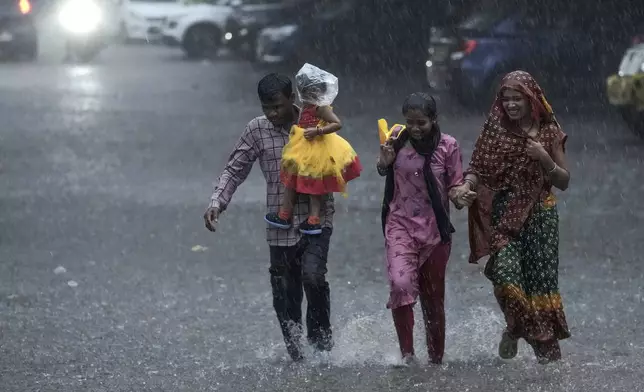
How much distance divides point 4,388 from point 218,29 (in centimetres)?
2844

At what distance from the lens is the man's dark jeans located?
6.44 meters

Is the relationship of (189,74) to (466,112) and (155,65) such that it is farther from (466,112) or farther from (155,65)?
(466,112)

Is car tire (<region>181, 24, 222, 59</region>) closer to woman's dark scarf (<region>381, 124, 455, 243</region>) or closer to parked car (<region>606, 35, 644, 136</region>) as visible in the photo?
parked car (<region>606, 35, 644, 136</region>)

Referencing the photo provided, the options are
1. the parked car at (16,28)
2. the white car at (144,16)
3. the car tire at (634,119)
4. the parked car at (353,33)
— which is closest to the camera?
the car tire at (634,119)

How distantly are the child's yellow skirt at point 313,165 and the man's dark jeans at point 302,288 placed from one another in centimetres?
27

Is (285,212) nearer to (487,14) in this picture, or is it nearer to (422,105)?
(422,105)

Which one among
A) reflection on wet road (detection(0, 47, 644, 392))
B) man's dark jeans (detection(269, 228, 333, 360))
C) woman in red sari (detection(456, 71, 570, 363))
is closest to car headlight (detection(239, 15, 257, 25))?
reflection on wet road (detection(0, 47, 644, 392))

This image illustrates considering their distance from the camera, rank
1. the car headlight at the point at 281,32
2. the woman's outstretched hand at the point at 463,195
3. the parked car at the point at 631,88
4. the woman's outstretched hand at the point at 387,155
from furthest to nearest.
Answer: the car headlight at the point at 281,32 < the parked car at the point at 631,88 < the woman's outstretched hand at the point at 387,155 < the woman's outstretched hand at the point at 463,195

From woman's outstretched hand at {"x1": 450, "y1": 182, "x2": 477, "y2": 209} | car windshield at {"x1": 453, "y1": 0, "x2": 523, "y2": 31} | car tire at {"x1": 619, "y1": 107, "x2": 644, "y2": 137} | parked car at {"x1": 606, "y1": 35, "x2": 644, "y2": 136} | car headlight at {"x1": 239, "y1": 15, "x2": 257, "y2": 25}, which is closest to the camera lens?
woman's outstretched hand at {"x1": 450, "y1": 182, "x2": 477, "y2": 209}

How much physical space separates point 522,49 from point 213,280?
11060 millimetres

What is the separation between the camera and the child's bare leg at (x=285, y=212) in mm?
6422

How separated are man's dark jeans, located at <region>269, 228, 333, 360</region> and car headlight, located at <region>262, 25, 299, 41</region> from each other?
21.1 m

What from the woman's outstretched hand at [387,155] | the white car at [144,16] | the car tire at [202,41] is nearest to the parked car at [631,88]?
the woman's outstretched hand at [387,155]

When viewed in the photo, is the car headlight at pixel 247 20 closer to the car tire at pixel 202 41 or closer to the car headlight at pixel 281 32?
the car tire at pixel 202 41
